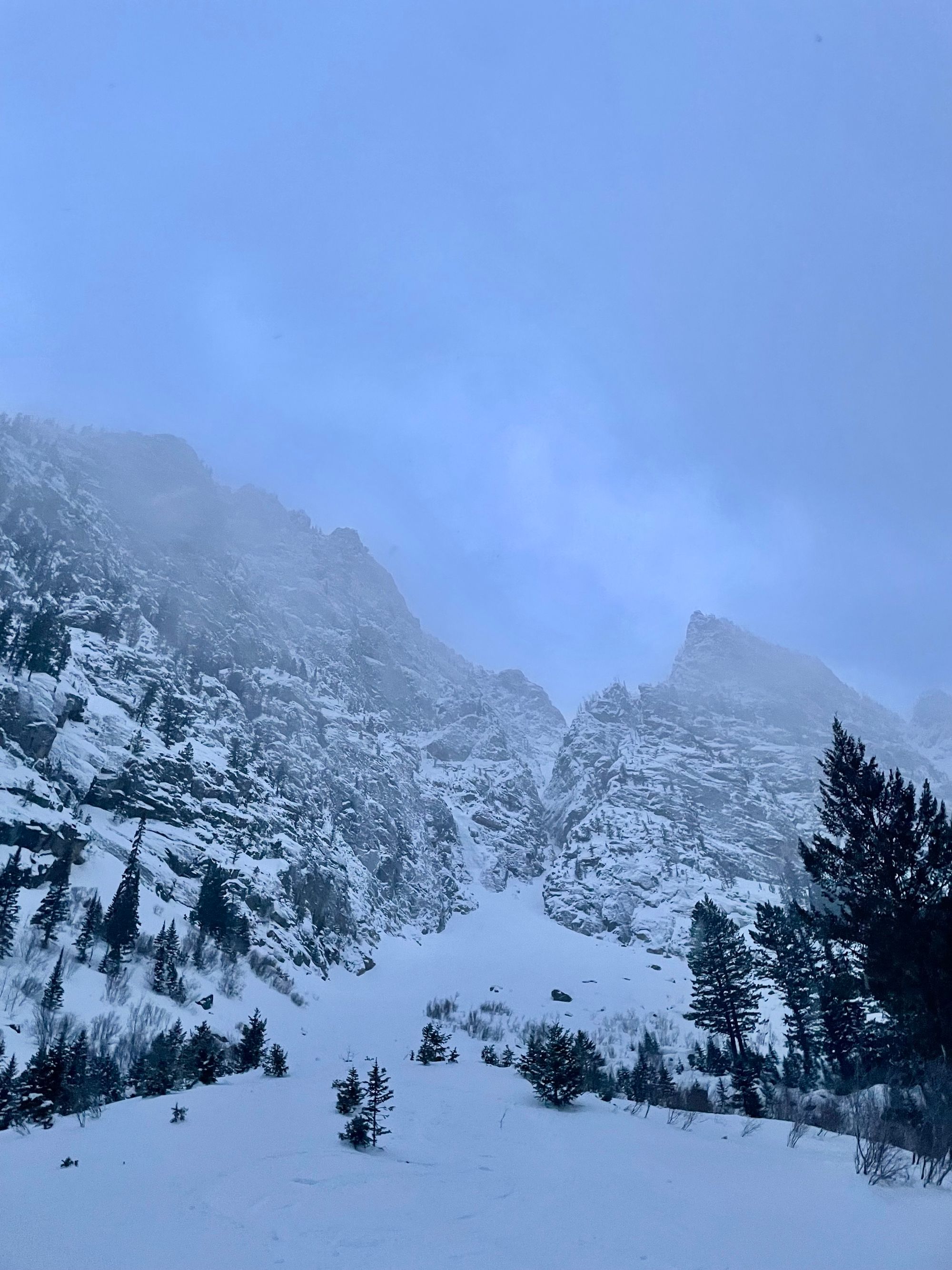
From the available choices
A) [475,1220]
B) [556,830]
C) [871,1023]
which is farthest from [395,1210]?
[556,830]

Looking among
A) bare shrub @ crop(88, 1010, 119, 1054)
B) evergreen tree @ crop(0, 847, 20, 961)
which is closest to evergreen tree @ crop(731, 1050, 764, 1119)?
bare shrub @ crop(88, 1010, 119, 1054)

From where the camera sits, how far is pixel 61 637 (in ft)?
290

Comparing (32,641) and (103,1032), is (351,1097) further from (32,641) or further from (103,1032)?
(32,641)

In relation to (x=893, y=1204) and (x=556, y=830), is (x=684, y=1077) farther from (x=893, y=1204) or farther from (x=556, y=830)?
(x=556, y=830)

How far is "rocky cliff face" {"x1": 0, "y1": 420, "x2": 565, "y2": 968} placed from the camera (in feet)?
232

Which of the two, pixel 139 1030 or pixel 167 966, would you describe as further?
pixel 167 966

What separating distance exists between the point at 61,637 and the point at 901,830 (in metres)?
101

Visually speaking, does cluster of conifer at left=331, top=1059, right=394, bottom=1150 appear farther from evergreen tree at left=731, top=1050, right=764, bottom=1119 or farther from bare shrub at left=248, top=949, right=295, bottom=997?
bare shrub at left=248, top=949, right=295, bottom=997

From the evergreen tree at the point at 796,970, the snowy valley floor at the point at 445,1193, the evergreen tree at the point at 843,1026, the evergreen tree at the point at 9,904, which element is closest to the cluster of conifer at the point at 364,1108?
the snowy valley floor at the point at 445,1193

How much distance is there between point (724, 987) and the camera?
127 feet

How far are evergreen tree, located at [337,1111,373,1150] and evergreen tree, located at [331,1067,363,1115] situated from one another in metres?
1.55

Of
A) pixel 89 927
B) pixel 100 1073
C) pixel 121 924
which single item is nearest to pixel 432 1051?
pixel 100 1073

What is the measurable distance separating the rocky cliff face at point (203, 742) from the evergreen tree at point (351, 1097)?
184 ft

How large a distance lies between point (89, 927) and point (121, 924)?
2.90m
